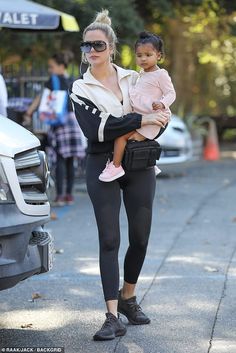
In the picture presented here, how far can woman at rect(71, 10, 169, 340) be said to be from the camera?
4.85 meters

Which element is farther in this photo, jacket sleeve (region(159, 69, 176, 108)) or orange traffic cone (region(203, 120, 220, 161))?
orange traffic cone (region(203, 120, 220, 161))

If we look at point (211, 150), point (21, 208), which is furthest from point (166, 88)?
point (211, 150)

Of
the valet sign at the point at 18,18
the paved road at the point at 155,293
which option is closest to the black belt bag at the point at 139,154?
the paved road at the point at 155,293

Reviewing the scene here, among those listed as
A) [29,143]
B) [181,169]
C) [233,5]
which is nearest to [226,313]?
[29,143]

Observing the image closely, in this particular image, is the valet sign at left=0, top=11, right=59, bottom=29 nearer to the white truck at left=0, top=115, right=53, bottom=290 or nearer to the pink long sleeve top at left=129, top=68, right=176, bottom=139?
the white truck at left=0, top=115, right=53, bottom=290

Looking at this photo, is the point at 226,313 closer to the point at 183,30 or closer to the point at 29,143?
the point at 29,143

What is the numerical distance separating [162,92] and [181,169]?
11.2 m

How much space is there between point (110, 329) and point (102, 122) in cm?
130

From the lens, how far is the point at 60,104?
34.4ft

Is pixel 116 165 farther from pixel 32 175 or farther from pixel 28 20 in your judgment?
pixel 28 20

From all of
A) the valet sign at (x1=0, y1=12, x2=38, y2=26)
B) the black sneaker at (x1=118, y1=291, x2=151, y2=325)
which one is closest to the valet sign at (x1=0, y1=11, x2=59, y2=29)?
the valet sign at (x1=0, y1=12, x2=38, y2=26)

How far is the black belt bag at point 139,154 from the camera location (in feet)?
16.0

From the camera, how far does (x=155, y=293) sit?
20.0 feet

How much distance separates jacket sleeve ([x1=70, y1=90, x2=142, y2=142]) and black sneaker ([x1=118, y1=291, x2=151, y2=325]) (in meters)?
1.16
